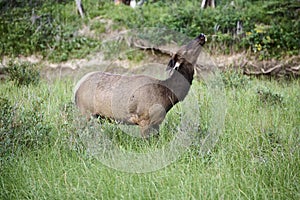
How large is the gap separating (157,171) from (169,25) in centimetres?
716

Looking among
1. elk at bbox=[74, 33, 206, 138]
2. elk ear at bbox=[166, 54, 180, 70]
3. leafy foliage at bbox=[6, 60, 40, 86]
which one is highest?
elk ear at bbox=[166, 54, 180, 70]

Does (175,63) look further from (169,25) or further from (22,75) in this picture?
(169,25)

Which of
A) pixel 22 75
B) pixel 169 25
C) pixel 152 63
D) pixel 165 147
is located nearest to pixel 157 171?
pixel 165 147

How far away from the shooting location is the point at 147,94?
180 inches

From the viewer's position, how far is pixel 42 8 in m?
12.1

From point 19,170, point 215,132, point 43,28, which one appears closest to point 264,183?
point 215,132

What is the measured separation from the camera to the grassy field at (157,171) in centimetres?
361

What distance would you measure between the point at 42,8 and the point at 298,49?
7.12m

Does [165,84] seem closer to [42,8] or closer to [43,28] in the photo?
[43,28]

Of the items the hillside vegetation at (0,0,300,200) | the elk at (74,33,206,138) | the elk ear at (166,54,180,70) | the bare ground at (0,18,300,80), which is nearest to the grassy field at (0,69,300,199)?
the hillside vegetation at (0,0,300,200)

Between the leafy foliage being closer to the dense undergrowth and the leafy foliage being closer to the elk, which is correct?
the dense undergrowth

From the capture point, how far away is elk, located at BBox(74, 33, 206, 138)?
4.55 meters

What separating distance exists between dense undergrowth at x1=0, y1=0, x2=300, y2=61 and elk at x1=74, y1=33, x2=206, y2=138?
5.37m

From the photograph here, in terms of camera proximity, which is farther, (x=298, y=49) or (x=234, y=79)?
(x=298, y=49)
